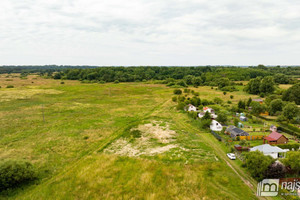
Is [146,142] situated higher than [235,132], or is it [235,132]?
[235,132]

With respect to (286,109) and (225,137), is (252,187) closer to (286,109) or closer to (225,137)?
(225,137)

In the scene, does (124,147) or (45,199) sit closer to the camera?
(45,199)

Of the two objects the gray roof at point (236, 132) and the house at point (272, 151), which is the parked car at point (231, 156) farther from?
the gray roof at point (236, 132)

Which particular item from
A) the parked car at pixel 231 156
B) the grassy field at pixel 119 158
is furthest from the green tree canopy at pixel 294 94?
the parked car at pixel 231 156

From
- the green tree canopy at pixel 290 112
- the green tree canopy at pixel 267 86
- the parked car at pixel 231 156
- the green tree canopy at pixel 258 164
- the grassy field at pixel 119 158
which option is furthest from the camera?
the green tree canopy at pixel 267 86

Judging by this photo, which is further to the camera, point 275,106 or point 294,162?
point 275,106

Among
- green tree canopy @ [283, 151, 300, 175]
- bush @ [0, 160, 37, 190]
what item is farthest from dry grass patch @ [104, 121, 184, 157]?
green tree canopy @ [283, 151, 300, 175]

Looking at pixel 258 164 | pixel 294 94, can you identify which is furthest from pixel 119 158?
pixel 294 94

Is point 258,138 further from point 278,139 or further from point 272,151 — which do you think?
point 272,151

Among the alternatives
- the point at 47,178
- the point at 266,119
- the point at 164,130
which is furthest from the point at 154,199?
the point at 266,119
